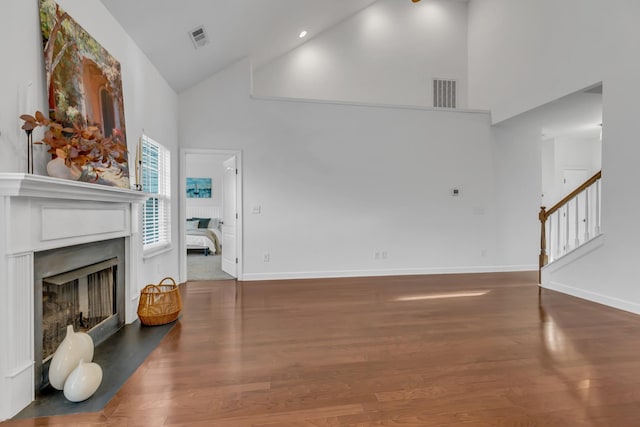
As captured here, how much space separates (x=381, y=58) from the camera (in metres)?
6.13

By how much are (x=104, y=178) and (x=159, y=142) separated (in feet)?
5.17

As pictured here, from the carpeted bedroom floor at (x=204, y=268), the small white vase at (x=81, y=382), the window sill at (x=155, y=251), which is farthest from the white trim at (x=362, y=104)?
the small white vase at (x=81, y=382)

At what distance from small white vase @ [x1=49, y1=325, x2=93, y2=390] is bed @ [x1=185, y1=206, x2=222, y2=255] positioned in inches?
226

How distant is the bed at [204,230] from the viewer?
25.2 ft

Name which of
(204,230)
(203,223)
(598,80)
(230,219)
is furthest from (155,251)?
(598,80)

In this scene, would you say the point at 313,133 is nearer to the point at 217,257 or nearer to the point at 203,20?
the point at 203,20

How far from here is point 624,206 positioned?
11.8 feet

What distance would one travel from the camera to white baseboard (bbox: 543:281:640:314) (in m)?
3.47

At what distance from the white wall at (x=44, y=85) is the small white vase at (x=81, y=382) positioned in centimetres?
116

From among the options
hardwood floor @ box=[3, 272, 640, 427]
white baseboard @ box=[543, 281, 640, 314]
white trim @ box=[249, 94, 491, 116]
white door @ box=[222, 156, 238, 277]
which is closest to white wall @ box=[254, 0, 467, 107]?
white trim @ box=[249, 94, 491, 116]

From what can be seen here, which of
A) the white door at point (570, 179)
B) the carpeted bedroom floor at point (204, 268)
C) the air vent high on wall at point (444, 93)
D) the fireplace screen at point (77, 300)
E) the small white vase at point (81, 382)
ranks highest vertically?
the air vent high on wall at point (444, 93)

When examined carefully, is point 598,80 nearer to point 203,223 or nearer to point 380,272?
point 380,272

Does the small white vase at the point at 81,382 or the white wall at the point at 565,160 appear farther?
the white wall at the point at 565,160

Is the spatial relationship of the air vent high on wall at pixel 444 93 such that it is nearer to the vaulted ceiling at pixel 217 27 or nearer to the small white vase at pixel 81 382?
the vaulted ceiling at pixel 217 27
